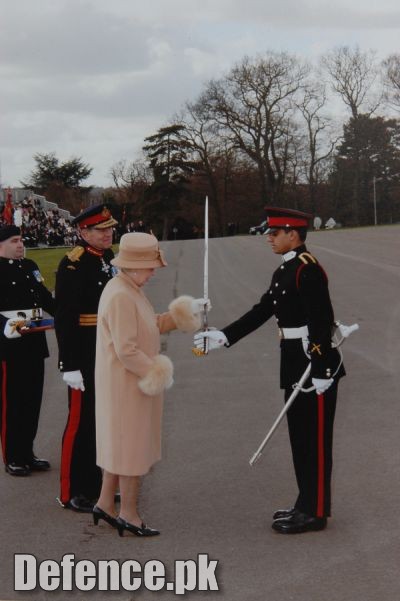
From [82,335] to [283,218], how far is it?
1.52 meters

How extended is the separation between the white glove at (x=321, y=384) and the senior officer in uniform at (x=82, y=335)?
5.13ft

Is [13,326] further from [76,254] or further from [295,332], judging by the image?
[295,332]

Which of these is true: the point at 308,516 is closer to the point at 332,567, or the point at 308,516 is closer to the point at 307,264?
the point at 332,567

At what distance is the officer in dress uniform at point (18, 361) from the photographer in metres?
7.20

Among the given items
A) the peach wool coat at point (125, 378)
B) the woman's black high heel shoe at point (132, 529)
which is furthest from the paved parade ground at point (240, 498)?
the peach wool coat at point (125, 378)

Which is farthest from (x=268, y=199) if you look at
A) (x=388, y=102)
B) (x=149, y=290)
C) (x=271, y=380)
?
(x=271, y=380)

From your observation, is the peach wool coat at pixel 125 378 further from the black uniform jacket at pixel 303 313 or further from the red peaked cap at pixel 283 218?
the red peaked cap at pixel 283 218

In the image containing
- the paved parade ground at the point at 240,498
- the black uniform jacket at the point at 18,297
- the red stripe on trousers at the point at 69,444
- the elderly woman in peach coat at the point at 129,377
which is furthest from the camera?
the black uniform jacket at the point at 18,297

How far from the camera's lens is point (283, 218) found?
5.81 meters

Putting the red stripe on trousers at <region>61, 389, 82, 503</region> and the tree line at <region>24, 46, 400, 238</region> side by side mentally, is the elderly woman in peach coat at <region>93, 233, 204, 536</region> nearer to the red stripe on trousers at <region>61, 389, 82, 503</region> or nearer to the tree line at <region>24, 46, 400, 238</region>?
the red stripe on trousers at <region>61, 389, 82, 503</region>

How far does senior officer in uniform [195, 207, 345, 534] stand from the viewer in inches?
219

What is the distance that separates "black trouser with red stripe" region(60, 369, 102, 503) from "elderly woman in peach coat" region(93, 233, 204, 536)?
0.65 metres

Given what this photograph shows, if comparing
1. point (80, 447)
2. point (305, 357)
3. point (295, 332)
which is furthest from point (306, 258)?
point (80, 447)

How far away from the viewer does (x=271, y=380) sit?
10680 mm
